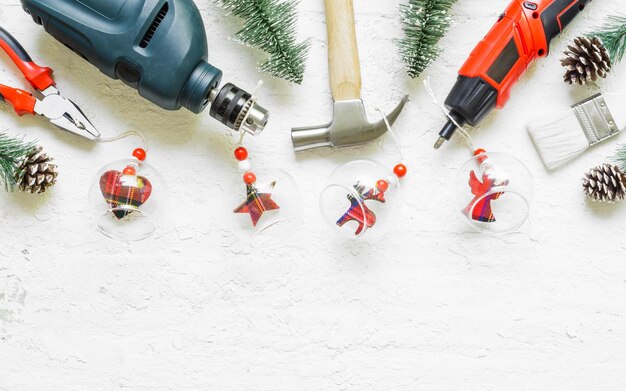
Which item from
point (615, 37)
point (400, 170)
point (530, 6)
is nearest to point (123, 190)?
point (400, 170)

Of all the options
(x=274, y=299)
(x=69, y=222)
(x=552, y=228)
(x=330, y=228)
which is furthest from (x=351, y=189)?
(x=69, y=222)

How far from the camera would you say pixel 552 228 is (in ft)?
2.94

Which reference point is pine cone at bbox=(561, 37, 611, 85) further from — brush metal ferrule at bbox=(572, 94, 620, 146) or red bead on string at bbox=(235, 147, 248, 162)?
red bead on string at bbox=(235, 147, 248, 162)

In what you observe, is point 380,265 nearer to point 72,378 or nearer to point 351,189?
point 351,189

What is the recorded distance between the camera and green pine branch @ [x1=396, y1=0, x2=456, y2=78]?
2.76ft

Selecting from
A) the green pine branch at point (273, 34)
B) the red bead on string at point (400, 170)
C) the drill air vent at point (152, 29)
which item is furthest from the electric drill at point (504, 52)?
the drill air vent at point (152, 29)

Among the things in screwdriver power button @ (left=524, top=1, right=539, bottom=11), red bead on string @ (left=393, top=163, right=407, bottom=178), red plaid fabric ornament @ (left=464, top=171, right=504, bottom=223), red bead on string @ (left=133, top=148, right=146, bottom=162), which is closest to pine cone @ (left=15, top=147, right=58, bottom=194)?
red bead on string @ (left=133, top=148, right=146, bottom=162)

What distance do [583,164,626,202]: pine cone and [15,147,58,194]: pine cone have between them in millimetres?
760

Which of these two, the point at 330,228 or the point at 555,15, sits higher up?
the point at 555,15

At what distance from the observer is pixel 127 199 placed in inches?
32.8

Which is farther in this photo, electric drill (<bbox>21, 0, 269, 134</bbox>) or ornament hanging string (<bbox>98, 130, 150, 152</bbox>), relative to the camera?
ornament hanging string (<bbox>98, 130, 150, 152</bbox>)

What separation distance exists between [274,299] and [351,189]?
0.65 feet

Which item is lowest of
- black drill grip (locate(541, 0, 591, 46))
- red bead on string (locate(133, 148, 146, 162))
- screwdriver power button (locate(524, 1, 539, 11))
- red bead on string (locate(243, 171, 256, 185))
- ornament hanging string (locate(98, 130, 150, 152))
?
red bead on string (locate(243, 171, 256, 185))

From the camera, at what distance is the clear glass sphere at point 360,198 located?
83cm
